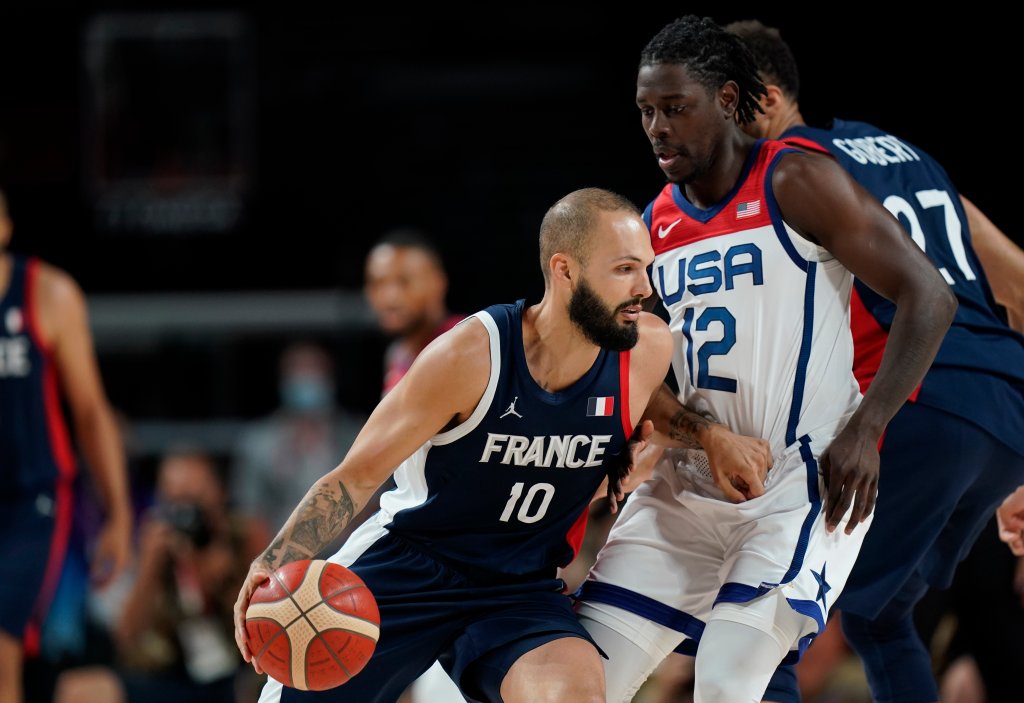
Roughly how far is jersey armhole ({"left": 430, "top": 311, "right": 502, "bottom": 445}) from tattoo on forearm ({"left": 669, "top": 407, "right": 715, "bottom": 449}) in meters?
0.53

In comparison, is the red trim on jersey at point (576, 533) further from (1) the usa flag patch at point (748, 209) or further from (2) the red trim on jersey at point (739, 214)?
(1) the usa flag patch at point (748, 209)

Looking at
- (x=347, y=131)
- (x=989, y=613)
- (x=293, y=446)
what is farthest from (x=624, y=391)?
(x=347, y=131)

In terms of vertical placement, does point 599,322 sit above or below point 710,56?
below

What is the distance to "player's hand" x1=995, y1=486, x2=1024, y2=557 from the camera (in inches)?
171

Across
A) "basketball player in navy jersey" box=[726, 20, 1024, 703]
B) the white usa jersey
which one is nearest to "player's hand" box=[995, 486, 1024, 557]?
"basketball player in navy jersey" box=[726, 20, 1024, 703]

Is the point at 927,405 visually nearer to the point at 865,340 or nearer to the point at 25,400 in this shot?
the point at 865,340

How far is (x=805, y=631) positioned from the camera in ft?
11.9

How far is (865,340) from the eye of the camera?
399 centimetres

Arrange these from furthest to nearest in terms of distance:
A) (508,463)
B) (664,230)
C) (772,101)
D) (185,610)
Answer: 1. (185,610)
2. (772,101)
3. (664,230)
4. (508,463)

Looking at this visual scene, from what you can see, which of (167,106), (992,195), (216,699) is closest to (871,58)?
(992,195)

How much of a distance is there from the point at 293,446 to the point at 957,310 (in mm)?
6496

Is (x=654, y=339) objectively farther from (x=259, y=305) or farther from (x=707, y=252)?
(x=259, y=305)

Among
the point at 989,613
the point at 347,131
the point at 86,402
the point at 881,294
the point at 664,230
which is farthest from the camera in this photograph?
the point at 347,131

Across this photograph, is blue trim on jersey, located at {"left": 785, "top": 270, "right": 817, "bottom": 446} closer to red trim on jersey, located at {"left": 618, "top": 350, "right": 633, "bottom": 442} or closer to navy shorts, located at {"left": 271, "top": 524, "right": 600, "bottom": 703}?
red trim on jersey, located at {"left": 618, "top": 350, "right": 633, "bottom": 442}
